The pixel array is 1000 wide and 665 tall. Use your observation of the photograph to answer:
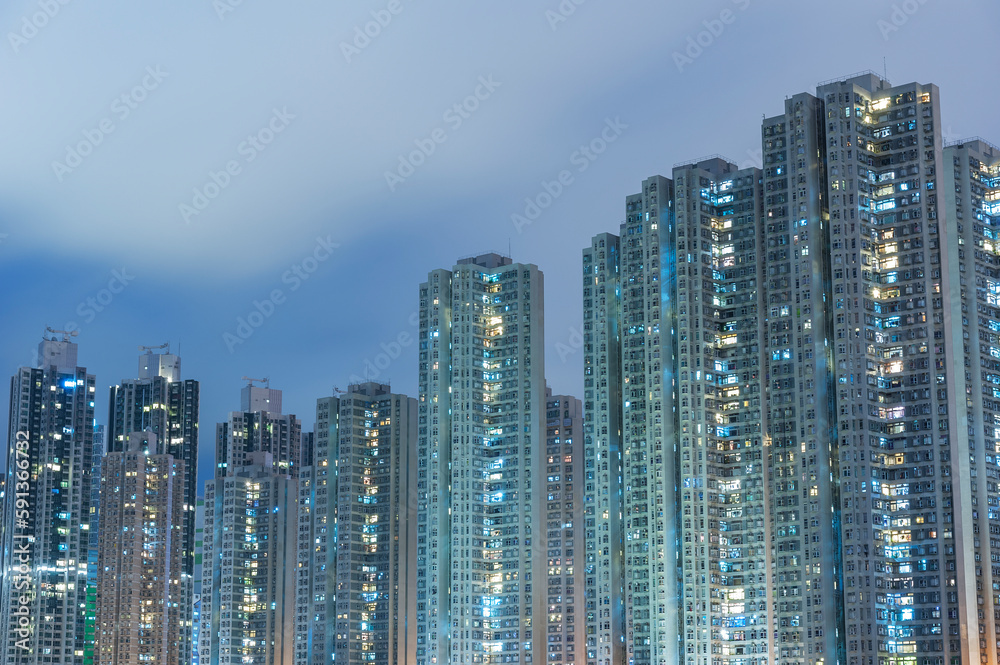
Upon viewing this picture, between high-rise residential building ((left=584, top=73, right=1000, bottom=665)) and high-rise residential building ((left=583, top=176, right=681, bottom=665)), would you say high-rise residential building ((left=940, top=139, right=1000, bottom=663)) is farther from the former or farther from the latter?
high-rise residential building ((left=583, top=176, right=681, bottom=665))

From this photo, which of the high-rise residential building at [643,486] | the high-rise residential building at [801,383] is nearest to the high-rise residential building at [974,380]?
the high-rise residential building at [801,383]

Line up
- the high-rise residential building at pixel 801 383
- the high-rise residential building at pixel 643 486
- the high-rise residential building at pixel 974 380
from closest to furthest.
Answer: the high-rise residential building at pixel 974 380 → the high-rise residential building at pixel 801 383 → the high-rise residential building at pixel 643 486

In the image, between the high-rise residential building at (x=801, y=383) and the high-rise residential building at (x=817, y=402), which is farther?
the high-rise residential building at (x=801, y=383)

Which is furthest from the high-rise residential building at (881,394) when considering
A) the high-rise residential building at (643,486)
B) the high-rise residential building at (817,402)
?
the high-rise residential building at (643,486)

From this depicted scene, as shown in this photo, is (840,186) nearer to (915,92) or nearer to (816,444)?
(915,92)

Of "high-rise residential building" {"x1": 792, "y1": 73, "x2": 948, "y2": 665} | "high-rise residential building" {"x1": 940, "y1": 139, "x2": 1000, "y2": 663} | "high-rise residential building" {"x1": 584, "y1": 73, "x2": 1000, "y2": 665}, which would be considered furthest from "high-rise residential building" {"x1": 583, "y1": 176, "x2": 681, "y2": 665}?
"high-rise residential building" {"x1": 940, "y1": 139, "x2": 1000, "y2": 663}

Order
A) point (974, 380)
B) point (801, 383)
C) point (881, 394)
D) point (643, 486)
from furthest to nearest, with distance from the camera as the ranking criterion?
point (643, 486), point (801, 383), point (974, 380), point (881, 394)

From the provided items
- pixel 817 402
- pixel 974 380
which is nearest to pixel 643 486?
pixel 817 402

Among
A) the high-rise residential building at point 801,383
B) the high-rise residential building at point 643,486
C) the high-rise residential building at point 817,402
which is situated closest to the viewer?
the high-rise residential building at point 817,402

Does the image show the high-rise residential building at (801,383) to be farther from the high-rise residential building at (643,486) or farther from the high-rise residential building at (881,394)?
the high-rise residential building at (643,486)

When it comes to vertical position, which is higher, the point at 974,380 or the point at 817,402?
the point at 974,380

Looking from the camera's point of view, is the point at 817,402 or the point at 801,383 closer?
the point at 817,402

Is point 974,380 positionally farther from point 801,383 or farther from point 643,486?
point 643,486
